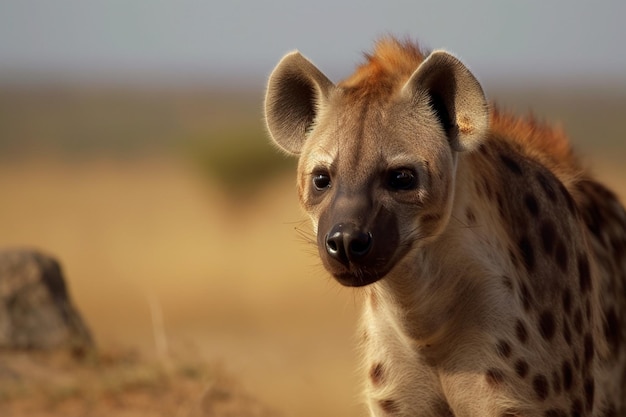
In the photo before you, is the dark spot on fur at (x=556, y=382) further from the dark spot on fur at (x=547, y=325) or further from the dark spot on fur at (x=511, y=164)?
the dark spot on fur at (x=511, y=164)

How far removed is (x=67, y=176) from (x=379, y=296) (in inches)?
653

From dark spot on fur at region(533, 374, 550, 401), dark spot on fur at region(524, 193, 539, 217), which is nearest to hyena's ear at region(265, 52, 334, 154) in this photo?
dark spot on fur at region(524, 193, 539, 217)

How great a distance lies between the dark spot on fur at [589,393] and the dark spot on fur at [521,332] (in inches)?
11.5

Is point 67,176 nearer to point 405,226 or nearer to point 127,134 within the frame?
point 405,226

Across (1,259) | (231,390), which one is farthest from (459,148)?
(1,259)

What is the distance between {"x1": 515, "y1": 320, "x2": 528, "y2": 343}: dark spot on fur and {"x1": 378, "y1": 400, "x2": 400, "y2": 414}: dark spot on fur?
1.26 feet

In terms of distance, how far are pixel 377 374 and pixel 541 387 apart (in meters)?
0.45

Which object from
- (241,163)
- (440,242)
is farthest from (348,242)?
(241,163)

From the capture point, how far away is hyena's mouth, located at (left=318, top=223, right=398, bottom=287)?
3.24 m

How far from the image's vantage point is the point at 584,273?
3.95m

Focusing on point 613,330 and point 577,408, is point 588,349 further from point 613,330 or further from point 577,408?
point 613,330

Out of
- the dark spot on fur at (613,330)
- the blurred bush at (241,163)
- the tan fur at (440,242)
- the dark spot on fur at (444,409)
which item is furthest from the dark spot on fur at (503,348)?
the blurred bush at (241,163)

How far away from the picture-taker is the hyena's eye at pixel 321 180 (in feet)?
11.3

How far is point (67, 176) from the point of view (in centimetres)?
1986
